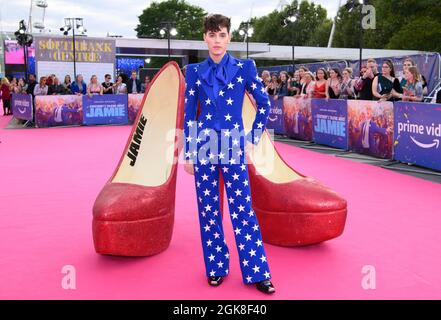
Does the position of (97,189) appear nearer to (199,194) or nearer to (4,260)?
(4,260)

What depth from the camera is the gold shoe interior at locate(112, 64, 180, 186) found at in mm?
4246

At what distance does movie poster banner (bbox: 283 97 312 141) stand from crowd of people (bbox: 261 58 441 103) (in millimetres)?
235

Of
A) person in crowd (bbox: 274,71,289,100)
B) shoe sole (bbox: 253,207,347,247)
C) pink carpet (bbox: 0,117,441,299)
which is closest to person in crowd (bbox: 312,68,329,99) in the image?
person in crowd (bbox: 274,71,289,100)

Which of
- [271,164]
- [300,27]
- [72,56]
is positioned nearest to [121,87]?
[72,56]

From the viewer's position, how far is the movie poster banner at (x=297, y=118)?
10.5 metres

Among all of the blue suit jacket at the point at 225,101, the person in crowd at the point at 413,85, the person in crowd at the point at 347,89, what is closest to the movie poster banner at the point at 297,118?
the person in crowd at the point at 347,89

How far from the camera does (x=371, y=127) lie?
8.34m

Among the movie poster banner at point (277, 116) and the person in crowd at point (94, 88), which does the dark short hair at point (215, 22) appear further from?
the person in crowd at point (94, 88)

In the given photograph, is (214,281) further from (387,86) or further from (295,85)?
(295,85)

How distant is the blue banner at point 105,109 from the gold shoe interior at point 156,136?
10520 millimetres

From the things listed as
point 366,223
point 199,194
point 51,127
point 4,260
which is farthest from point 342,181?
point 51,127

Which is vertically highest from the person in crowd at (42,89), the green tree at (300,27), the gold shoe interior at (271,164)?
the green tree at (300,27)

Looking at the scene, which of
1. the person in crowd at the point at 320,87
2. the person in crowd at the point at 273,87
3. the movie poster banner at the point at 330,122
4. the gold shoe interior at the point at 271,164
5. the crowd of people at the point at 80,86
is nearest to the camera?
the gold shoe interior at the point at 271,164

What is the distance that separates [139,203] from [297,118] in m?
8.06
